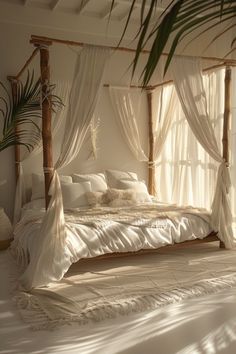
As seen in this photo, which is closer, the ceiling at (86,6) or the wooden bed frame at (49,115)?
the wooden bed frame at (49,115)

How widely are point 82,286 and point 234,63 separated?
2905 millimetres

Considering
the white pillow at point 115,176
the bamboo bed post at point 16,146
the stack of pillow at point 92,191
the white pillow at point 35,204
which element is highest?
the bamboo bed post at point 16,146

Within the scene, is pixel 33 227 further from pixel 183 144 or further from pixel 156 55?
pixel 156 55

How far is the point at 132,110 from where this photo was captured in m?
5.40

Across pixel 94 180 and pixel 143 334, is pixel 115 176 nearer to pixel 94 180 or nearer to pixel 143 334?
pixel 94 180

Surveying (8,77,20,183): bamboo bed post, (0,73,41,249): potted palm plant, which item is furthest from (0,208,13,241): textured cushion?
(8,77,20,183): bamboo bed post

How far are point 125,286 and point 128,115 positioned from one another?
3025 mm

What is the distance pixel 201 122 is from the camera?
3947 millimetres

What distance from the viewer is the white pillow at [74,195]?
14.7 ft

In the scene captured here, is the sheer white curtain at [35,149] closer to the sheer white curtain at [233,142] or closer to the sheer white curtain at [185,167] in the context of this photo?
the sheer white curtain at [185,167]

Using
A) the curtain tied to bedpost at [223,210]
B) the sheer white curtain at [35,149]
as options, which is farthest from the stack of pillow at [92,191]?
the curtain tied to bedpost at [223,210]

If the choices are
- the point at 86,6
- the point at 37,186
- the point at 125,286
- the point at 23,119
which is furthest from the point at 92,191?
the point at 86,6

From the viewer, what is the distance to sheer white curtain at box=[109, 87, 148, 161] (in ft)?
17.5

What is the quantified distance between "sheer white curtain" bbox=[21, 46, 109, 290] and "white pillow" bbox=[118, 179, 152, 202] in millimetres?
1702
